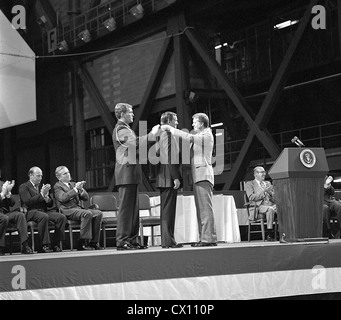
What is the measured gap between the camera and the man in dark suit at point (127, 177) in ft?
19.8

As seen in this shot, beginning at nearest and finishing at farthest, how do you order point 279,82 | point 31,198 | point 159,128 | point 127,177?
1. point 127,177
2. point 159,128
3. point 31,198
4. point 279,82

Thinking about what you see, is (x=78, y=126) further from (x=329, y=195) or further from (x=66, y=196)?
(x=66, y=196)

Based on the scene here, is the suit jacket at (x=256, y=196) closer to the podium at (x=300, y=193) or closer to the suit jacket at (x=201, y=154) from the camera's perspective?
the podium at (x=300, y=193)

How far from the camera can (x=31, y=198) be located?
7082mm

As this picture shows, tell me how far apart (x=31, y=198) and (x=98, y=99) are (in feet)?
29.6

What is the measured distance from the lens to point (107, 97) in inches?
635

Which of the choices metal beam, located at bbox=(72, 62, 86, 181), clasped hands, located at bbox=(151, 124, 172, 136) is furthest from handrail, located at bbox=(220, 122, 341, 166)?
clasped hands, located at bbox=(151, 124, 172, 136)

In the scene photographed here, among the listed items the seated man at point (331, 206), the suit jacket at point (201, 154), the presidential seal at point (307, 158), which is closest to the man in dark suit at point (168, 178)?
the suit jacket at point (201, 154)

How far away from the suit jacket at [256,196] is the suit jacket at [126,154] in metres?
2.51

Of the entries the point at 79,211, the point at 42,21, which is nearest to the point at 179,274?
the point at 79,211

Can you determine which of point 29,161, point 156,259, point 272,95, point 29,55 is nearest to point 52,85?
point 29,55

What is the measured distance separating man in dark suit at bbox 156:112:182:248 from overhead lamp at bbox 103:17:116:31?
28.5 feet

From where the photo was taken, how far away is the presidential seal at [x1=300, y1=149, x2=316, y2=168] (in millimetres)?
6176

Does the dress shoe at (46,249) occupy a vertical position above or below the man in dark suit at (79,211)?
below
